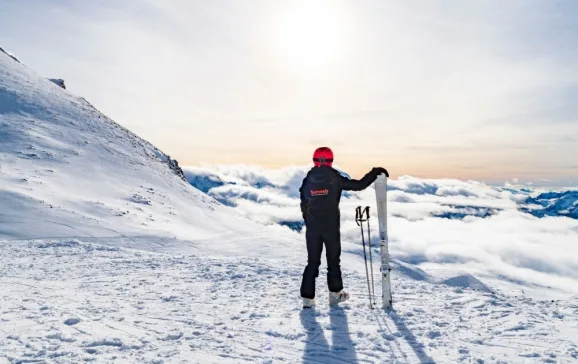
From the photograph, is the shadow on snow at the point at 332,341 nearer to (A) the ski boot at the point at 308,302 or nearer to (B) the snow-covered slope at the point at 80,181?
(A) the ski boot at the point at 308,302

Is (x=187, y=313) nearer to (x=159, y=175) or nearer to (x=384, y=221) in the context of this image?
(x=384, y=221)

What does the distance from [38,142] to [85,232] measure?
24.7 m

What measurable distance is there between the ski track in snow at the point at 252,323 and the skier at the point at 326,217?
471 mm

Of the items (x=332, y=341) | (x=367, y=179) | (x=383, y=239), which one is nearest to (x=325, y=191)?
(x=367, y=179)

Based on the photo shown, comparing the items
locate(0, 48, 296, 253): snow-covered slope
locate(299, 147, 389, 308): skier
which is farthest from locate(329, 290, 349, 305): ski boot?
locate(0, 48, 296, 253): snow-covered slope

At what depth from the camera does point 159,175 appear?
4394 cm

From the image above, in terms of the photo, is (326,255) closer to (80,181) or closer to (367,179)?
(367,179)

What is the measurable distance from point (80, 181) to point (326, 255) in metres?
31.1

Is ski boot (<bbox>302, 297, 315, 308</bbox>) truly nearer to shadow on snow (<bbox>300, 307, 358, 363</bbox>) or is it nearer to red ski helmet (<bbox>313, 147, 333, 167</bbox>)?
shadow on snow (<bbox>300, 307, 358, 363</bbox>)

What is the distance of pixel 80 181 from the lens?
32812mm

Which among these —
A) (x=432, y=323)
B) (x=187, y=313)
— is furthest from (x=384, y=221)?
(x=187, y=313)

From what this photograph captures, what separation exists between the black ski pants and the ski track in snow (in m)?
0.42

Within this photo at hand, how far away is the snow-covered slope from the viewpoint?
20859 millimetres

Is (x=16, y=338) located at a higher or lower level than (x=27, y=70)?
lower
